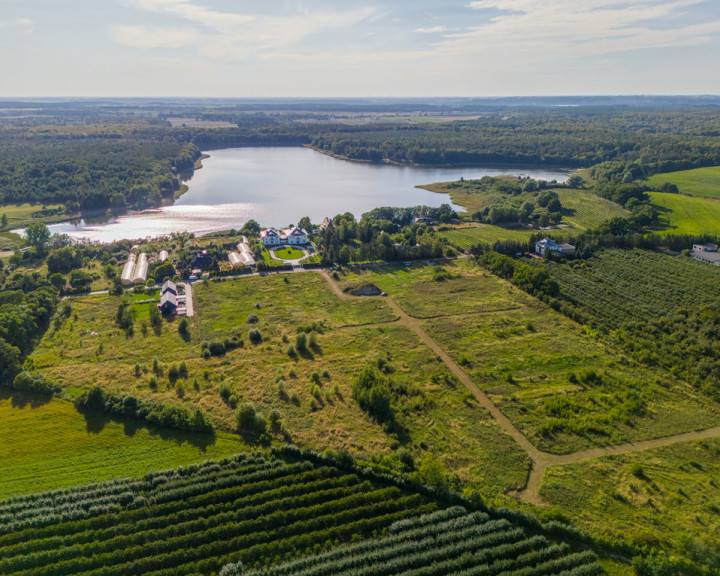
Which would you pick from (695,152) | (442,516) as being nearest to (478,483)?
(442,516)

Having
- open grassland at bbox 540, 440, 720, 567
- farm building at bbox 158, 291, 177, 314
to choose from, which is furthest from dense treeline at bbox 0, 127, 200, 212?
open grassland at bbox 540, 440, 720, 567

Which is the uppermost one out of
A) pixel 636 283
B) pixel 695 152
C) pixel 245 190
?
pixel 695 152

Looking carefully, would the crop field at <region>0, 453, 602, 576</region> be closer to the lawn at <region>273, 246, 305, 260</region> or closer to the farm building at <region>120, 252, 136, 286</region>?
the farm building at <region>120, 252, 136, 286</region>

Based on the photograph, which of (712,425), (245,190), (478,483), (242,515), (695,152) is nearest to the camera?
(242,515)

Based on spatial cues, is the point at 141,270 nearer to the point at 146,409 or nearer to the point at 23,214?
the point at 146,409

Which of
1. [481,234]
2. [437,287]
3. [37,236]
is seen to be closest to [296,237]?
[437,287]

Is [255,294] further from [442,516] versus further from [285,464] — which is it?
[442,516]
